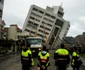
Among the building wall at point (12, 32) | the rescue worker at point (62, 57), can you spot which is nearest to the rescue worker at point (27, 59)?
the rescue worker at point (62, 57)

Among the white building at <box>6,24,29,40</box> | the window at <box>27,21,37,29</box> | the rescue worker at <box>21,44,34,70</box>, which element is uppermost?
the rescue worker at <box>21,44,34,70</box>

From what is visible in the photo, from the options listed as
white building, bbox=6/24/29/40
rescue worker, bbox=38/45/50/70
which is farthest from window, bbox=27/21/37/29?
rescue worker, bbox=38/45/50/70

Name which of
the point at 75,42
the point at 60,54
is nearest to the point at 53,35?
the point at 75,42

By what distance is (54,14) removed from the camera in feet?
438

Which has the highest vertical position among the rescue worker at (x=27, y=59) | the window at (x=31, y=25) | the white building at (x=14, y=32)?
the rescue worker at (x=27, y=59)

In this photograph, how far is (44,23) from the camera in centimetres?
13312

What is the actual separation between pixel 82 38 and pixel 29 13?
100315 mm

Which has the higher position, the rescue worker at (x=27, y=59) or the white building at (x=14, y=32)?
the rescue worker at (x=27, y=59)

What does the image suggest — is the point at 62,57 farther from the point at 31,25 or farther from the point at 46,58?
the point at 31,25

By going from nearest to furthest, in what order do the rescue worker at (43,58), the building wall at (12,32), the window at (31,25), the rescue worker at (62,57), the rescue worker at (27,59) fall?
the rescue worker at (43,58) < the rescue worker at (62,57) < the rescue worker at (27,59) < the building wall at (12,32) < the window at (31,25)

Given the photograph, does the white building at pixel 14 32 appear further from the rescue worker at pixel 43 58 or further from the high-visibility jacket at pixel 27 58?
the rescue worker at pixel 43 58

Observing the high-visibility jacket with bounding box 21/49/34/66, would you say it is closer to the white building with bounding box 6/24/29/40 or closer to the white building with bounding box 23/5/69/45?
the white building with bounding box 6/24/29/40

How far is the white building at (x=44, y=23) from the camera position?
130 m

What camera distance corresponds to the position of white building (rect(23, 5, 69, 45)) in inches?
5138
